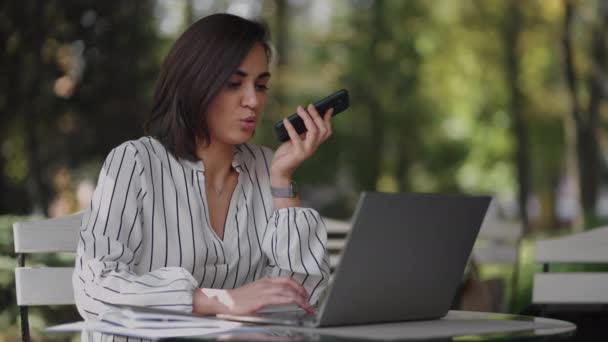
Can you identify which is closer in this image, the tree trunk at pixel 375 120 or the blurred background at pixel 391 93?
the blurred background at pixel 391 93

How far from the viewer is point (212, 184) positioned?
2783 mm

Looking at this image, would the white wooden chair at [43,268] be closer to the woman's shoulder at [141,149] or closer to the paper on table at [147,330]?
the woman's shoulder at [141,149]

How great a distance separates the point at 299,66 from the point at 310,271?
70.2 feet

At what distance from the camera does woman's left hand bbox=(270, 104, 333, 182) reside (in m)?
2.61

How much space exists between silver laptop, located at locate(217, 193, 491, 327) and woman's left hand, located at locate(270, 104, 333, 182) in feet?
1.98

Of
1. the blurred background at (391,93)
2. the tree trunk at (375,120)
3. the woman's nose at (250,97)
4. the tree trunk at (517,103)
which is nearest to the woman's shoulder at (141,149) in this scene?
the woman's nose at (250,97)

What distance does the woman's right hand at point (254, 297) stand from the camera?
208 centimetres

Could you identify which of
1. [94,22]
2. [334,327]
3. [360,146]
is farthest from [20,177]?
[360,146]

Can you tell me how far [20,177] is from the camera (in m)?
10.8

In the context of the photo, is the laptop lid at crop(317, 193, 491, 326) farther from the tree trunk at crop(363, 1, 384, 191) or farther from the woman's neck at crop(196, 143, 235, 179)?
the tree trunk at crop(363, 1, 384, 191)

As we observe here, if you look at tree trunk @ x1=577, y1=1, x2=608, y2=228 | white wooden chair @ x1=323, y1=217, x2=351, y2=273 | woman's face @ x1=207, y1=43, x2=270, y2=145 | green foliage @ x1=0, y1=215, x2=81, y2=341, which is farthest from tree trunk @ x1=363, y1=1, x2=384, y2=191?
woman's face @ x1=207, y1=43, x2=270, y2=145

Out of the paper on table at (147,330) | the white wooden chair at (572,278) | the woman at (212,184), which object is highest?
the woman at (212,184)

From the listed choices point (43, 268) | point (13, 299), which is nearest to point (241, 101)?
point (43, 268)

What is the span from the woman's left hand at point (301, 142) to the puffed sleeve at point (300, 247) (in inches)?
4.3
